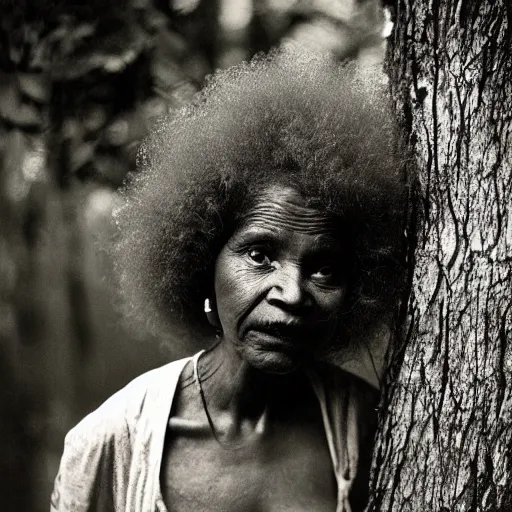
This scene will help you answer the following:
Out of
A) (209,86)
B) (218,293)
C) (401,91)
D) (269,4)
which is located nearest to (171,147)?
(209,86)

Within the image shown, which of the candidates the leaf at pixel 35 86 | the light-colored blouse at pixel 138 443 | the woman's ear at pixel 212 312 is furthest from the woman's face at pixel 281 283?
the leaf at pixel 35 86

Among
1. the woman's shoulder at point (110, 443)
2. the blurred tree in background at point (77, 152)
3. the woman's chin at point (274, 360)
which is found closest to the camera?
the woman's chin at point (274, 360)

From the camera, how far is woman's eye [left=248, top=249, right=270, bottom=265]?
80.6 inches

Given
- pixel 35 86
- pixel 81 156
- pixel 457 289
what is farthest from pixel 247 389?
pixel 35 86

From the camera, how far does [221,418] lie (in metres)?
2.23

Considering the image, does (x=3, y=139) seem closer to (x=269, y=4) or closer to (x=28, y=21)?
(x=28, y=21)

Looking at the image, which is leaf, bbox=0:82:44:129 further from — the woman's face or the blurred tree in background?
the woman's face

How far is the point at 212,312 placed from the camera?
7.36 feet

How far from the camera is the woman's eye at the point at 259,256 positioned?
2047 millimetres

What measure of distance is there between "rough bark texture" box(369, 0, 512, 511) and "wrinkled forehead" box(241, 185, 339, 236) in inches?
10.4

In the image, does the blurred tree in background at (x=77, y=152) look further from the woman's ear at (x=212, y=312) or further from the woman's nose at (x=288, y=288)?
the woman's nose at (x=288, y=288)

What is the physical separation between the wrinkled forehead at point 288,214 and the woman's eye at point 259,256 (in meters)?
0.07

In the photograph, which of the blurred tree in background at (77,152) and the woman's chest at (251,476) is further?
the blurred tree in background at (77,152)

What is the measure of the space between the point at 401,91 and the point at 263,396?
37.2 inches
